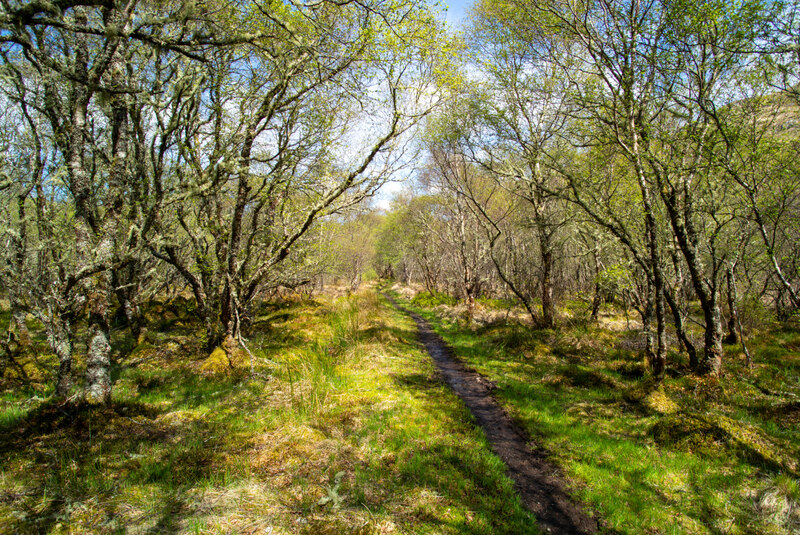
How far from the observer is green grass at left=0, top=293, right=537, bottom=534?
3.34 meters

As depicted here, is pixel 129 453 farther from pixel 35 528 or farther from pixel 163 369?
pixel 163 369

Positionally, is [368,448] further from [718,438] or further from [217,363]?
[718,438]

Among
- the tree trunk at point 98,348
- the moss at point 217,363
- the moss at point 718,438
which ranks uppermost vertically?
the tree trunk at point 98,348

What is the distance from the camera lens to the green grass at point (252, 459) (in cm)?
334

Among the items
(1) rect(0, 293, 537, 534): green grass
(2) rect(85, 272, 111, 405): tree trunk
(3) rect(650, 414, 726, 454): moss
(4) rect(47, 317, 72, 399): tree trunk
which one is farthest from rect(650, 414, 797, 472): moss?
(4) rect(47, 317, 72, 399): tree trunk

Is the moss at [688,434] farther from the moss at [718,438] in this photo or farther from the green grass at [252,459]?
the green grass at [252,459]

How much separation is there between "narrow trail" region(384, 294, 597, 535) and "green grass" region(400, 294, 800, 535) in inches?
9.1

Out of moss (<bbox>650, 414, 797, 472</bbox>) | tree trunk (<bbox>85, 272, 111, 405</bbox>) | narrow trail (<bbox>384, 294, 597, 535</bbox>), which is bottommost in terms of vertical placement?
narrow trail (<bbox>384, 294, 597, 535</bbox>)

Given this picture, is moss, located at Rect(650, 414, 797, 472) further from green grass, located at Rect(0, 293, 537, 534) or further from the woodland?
green grass, located at Rect(0, 293, 537, 534)

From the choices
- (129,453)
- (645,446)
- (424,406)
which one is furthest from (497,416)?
(129,453)

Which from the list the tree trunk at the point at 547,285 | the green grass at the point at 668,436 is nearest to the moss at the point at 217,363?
the green grass at the point at 668,436

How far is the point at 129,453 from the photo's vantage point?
4.13m

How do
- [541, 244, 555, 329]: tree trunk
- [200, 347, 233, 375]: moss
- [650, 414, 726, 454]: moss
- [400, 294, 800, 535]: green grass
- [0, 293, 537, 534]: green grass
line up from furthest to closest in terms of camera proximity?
[541, 244, 555, 329]: tree trunk
[200, 347, 233, 375]: moss
[650, 414, 726, 454]: moss
[400, 294, 800, 535]: green grass
[0, 293, 537, 534]: green grass

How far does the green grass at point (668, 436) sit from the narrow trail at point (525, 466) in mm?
230
